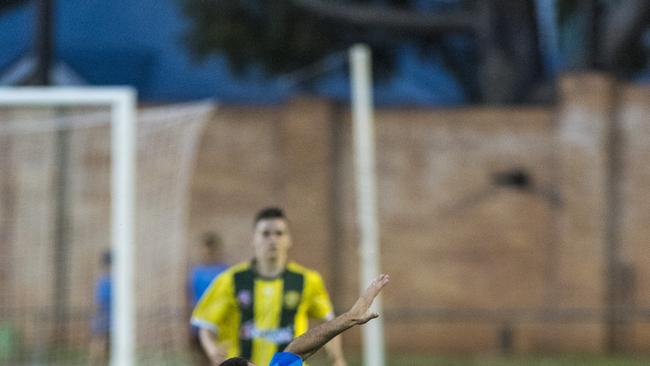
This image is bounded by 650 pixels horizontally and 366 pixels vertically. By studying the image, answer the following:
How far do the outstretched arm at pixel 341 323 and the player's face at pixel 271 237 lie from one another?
261 centimetres

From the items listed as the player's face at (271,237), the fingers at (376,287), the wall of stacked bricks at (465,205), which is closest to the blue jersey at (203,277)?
the player's face at (271,237)

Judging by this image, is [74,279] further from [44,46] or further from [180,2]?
[180,2]

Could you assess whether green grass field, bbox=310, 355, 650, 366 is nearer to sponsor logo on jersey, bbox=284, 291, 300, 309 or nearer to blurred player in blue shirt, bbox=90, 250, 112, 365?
blurred player in blue shirt, bbox=90, 250, 112, 365

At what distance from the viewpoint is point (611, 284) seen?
753 inches

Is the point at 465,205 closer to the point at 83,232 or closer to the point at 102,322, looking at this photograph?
the point at 83,232

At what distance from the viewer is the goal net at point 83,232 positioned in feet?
46.2

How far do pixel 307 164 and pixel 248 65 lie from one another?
6061 millimetres

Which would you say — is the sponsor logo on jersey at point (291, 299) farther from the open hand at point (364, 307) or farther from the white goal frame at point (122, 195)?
the open hand at point (364, 307)

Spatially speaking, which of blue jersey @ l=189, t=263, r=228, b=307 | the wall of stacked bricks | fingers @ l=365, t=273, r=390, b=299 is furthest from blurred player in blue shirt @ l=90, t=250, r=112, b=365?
fingers @ l=365, t=273, r=390, b=299

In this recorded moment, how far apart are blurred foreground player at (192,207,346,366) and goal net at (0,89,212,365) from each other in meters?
3.96

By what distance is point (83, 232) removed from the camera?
1867 centimetres

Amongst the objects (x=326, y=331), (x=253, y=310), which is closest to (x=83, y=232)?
(x=253, y=310)

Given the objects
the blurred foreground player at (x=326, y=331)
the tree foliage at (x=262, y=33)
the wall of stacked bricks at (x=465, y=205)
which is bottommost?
the blurred foreground player at (x=326, y=331)

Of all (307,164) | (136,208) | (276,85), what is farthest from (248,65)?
(136,208)
